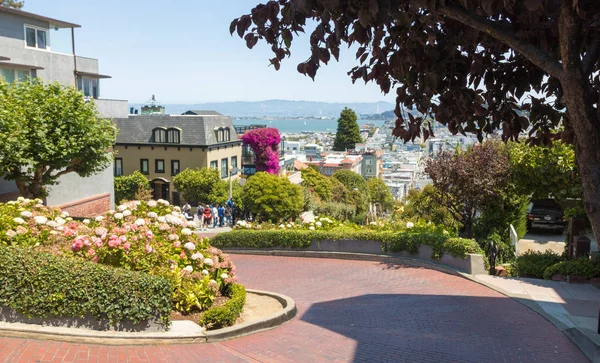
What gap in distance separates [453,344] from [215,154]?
47820 mm

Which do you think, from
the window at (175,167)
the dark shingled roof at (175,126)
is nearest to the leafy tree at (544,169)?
the dark shingled roof at (175,126)

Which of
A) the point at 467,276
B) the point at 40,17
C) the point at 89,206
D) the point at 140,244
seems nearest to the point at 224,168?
the point at 89,206

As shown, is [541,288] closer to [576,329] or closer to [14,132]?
[576,329]

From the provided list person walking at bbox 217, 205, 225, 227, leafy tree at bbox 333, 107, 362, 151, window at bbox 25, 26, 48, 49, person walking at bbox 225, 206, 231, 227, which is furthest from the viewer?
leafy tree at bbox 333, 107, 362, 151

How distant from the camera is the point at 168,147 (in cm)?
5434

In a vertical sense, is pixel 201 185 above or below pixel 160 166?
below

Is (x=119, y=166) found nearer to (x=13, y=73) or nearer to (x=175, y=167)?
(x=175, y=167)

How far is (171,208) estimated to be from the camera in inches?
466

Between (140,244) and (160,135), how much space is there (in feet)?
153

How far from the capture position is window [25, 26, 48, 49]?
89.0 feet

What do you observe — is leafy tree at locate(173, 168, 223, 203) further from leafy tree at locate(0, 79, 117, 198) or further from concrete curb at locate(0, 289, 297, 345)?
concrete curb at locate(0, 289, 297, 345)

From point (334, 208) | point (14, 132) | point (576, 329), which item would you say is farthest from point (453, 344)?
point (334, 208)

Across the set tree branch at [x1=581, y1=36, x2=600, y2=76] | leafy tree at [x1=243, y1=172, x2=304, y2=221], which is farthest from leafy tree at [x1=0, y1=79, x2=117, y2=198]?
tree branch at [x1=581, y1=36, x2=600, y2=76]

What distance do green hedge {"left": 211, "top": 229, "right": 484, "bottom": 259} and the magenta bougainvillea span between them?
37.7m
